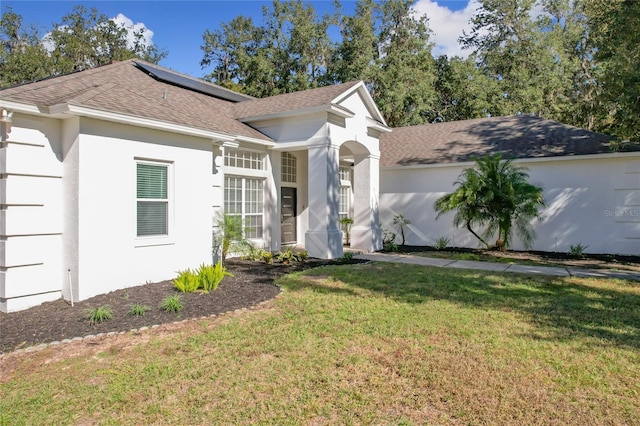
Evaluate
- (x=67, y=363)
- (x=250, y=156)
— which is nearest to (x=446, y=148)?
(x=250, y=156)

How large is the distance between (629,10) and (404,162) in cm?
826

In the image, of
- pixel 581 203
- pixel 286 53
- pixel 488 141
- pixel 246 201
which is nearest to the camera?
pixel 246 201

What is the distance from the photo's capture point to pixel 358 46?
98.4 ft

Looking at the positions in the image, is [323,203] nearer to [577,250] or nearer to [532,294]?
[532,294]

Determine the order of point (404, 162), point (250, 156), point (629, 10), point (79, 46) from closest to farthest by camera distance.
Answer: point (629, 10) < point (250, 156) < point (404, 162) < point (79, 46)

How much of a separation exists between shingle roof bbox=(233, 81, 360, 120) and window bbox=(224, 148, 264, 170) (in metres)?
1.31

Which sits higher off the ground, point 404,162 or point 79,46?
point 79,46

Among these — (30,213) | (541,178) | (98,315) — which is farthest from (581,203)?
(30,213)

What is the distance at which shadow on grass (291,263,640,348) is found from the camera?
583cm

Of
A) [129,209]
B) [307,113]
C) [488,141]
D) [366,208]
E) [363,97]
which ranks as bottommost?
[129,209]

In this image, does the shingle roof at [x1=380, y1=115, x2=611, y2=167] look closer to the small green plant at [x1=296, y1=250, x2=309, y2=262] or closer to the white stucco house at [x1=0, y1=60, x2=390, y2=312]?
the white stucco house at [x1=0, y1=60, x2=390, y2=312]

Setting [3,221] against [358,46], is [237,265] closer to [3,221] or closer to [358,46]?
[3,221]

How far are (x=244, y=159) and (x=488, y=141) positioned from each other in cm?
1000

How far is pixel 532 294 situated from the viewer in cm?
775
